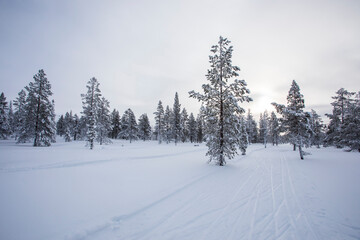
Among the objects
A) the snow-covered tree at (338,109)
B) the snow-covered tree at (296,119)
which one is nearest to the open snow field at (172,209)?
the snow-covered tree at (296,119)

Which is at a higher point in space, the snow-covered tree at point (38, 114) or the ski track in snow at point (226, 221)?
the snow-covered tree at point (38, 114)

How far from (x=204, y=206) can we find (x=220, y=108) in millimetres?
9685

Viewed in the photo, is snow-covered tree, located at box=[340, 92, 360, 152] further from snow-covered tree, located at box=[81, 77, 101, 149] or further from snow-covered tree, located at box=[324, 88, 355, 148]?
snow-covered tree, located at box=[81, 77, 101, 149]

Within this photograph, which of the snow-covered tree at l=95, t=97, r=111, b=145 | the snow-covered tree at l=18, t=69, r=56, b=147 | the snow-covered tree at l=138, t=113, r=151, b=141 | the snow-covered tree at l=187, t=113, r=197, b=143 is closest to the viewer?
the snow-covered tree at l=18, t=69, r=56, b=147

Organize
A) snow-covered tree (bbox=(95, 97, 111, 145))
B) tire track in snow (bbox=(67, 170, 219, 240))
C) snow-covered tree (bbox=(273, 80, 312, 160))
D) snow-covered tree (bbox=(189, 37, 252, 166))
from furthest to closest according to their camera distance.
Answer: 1. snow-covered tree (bbox=(95, 97, 111, 145))
2. snow-covered tree (bbox=(273, 80, 312, 160))
3. snow-covered tree (bbox=(189, 37, 252, 166))
4. tire track in snow (bbox=(67, 170, 219, 240))

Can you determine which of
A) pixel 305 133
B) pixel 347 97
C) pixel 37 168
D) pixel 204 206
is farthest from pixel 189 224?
pixel 347 97

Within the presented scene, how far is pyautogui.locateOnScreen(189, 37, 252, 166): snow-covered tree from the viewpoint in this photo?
41.3 feet

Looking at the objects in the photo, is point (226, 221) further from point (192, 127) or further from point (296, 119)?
point (192, 127)

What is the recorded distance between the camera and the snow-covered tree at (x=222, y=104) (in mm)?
12586

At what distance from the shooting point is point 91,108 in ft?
84.0

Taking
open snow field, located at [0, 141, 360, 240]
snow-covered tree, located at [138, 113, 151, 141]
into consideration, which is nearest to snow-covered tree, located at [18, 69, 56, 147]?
open snow field, located at [0, 141, 360, 240]

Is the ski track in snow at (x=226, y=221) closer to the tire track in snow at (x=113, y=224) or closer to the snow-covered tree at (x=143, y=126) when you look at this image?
the tire track in snow at (x=113, y=224)

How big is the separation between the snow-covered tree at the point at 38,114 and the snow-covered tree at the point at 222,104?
29.2 m

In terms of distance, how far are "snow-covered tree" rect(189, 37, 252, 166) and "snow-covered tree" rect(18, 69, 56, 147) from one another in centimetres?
2925
